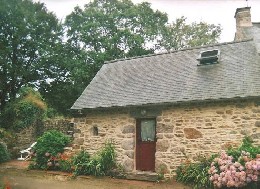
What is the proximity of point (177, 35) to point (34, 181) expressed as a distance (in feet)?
71.9

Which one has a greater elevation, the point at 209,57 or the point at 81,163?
the point at 209,57

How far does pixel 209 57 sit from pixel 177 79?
1.71 m

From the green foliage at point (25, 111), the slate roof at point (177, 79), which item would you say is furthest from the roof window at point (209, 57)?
the green foliage at point (25, 111)

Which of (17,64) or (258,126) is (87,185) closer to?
(258,126)

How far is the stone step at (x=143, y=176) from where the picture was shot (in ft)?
33.4

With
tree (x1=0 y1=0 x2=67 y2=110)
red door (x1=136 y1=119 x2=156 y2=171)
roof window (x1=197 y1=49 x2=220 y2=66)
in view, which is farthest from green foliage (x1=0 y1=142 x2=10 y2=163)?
roof window (x1=197 y1=49 x2=220 y2=66)

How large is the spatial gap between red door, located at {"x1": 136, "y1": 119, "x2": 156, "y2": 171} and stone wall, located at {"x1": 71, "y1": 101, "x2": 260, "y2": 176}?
275 millimetres

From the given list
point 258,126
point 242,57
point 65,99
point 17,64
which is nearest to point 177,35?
point 65,99

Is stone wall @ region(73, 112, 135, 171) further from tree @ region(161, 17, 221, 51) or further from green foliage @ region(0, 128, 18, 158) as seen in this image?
tree @ region(161, 17, 221, 51)

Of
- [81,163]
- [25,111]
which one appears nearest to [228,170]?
[81,163]

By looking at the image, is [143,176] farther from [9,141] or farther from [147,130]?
[9,141]

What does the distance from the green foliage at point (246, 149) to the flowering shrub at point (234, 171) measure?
22 centimetres

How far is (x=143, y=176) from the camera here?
10391 mm

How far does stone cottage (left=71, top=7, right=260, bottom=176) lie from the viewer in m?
9.48
